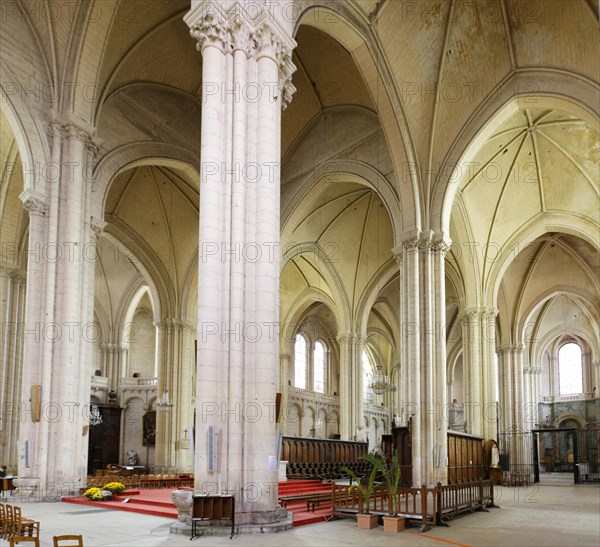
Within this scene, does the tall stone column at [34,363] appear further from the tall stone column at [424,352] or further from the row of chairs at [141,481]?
the tall stone column at [424,352]

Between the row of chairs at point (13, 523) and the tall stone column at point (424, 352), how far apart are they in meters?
11.5

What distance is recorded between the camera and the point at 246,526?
9.94 meters

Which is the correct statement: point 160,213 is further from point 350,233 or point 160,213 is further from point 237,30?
point 237,30

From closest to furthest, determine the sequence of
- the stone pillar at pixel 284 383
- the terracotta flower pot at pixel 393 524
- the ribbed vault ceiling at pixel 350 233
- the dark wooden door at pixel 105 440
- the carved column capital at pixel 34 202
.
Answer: the terracotta flower pot at pixel 393 524
the carved column capital at pixel 34 202
the ribbed vault ceiling at pixel 350 233
the dark wooden door at pixel 105 440
the stone pillar at pixel 284 383

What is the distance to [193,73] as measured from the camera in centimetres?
2202

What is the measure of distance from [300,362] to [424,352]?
21.4m

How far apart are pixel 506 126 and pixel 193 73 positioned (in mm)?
10892

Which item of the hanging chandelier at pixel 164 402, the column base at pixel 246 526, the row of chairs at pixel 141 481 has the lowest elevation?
the row of chairs at pixel 141 481

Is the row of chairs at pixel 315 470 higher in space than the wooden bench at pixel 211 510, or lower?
lower

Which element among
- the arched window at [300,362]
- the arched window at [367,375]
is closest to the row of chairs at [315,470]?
the arched window at [300,362]

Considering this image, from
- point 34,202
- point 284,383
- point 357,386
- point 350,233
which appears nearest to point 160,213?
point 350,233

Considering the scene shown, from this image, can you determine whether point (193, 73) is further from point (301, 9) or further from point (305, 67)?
point (301, 9)

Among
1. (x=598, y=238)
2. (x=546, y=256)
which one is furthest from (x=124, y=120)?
(x=546, y=256)

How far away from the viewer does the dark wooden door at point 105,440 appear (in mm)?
31417
